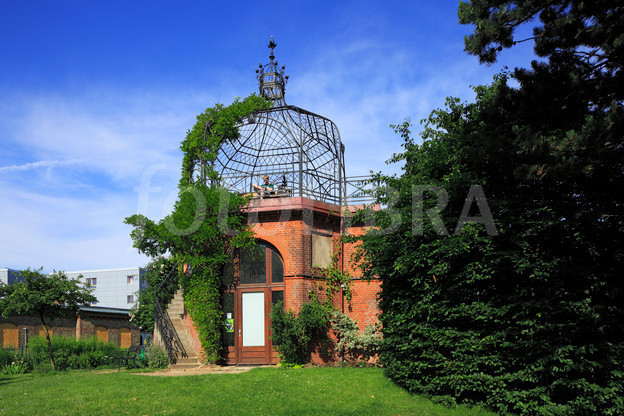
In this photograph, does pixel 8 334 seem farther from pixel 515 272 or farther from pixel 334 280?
pixel 515 272

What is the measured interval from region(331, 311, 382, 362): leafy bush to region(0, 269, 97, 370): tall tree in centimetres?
1009

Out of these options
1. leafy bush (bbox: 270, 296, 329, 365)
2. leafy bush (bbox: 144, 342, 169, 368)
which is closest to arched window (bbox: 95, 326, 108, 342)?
leafy bush (bbox: 144, 342, 169, 368)

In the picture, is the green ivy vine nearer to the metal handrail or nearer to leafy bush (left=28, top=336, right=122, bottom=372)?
the metal handrail

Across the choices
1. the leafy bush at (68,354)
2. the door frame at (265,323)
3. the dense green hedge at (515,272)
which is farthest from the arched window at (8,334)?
the dense green hedge at (515,272)

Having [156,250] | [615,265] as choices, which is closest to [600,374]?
[615,265]

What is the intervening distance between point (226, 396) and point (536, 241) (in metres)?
6.70

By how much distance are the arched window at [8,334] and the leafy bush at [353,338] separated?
21.9m

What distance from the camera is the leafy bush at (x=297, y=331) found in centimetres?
1570

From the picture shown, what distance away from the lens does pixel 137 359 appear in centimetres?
1866

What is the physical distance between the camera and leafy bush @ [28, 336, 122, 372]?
1959 cm

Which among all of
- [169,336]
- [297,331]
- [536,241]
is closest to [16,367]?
[169,336]

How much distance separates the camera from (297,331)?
15641 millimetres

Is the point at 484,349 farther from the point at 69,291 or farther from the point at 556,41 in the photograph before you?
the point at 69,291

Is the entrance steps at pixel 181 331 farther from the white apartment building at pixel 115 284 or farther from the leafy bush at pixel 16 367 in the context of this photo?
the white apartment building at pixel 115 284
